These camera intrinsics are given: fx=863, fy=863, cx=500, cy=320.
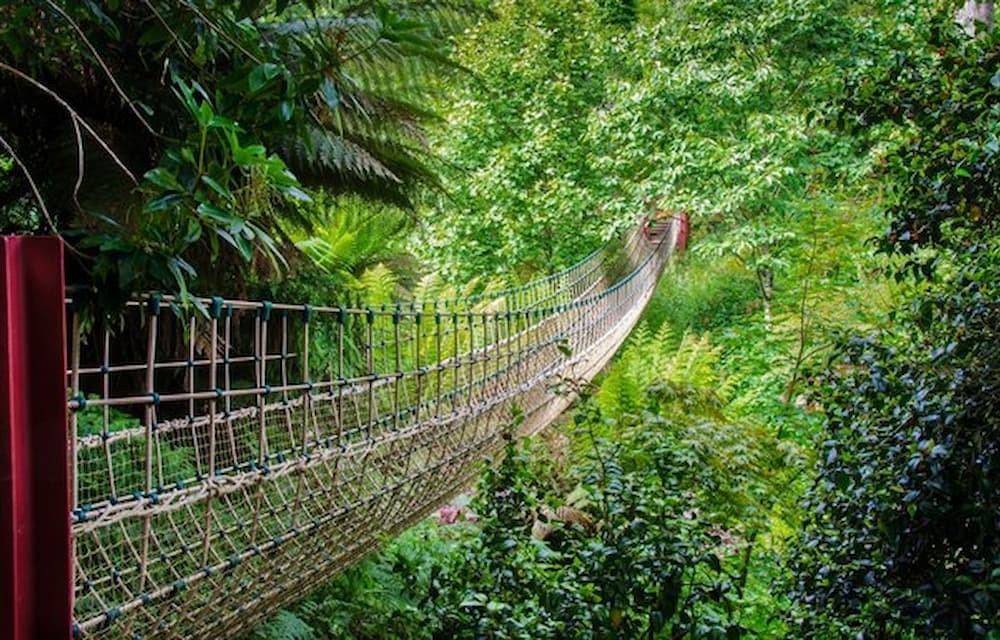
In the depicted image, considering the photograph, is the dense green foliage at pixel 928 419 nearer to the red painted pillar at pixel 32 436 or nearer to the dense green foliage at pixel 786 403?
the dense green foliage at pixel 786 403

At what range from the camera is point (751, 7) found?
573 centimetres

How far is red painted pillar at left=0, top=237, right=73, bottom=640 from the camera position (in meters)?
0.35

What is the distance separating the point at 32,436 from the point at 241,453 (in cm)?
215

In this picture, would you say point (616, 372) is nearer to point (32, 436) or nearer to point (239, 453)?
point (239, 453)

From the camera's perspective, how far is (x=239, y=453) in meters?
2.42

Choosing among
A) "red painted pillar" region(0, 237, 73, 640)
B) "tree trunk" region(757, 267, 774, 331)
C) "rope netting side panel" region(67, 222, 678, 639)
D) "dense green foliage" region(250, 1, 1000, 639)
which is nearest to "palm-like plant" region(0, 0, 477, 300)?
"rope netting side panel" region(67, 222, 678, 639)

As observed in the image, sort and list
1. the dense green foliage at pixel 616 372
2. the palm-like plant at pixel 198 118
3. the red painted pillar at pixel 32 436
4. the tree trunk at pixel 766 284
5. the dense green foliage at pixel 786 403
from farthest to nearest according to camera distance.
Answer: the tree trunk at pixel 766 284 → the dense green foliage at pixel 786 403 → the dense green foliage at pixel 616 372 → the palm-like plant at pixel 198 118 → the red painted pillar at pixel 32 436

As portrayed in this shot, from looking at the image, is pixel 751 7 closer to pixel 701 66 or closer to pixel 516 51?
pixel 701 66

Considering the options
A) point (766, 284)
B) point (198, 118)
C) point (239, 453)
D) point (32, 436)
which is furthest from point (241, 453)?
point (766, 284)

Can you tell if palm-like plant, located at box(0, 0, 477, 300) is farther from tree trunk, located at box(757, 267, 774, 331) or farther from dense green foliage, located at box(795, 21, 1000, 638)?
tree trunk, located at box(757, 267, 774, 331)

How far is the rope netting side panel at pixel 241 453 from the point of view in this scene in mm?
1165

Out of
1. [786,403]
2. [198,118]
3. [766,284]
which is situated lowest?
[786,403]

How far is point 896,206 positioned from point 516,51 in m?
5.35

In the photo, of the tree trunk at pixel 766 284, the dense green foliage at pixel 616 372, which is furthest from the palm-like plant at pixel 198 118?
the tree trunk at pixel 766 284
